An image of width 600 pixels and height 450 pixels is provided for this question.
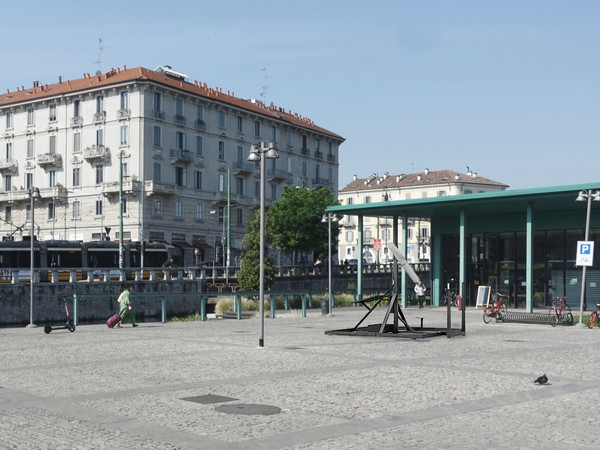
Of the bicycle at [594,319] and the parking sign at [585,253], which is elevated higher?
the parking sign at [585,253]

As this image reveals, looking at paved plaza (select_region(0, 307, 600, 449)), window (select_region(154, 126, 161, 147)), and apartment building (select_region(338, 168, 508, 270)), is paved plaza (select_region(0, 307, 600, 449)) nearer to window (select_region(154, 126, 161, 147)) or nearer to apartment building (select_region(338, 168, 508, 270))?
window (select_region(154, 126, 161, 147))

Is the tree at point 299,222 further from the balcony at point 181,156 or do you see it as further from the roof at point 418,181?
the roof at point 418,181

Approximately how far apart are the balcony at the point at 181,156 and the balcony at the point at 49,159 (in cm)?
1087

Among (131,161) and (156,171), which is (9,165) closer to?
(131,161)

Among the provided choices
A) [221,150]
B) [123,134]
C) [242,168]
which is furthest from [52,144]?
[242,168]

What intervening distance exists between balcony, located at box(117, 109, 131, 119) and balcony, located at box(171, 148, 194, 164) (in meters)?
4.84

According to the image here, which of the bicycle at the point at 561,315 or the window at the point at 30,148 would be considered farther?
the window at the point at 30,148

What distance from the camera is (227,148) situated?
78375 millimetres

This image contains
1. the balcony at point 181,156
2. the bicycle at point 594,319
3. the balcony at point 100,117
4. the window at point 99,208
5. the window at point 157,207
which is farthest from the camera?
the balcony at point 100,117

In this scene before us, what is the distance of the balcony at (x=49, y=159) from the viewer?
73188 millimetres

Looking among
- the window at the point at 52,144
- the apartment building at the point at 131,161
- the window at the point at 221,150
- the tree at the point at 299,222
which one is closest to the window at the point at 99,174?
the apartment building at the point at 131,161

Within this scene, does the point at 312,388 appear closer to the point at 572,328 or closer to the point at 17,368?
the point at 17,368

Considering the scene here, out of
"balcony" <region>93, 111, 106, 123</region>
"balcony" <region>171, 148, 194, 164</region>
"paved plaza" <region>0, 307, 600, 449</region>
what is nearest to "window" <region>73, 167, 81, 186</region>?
"balcony" <region>93, 111, 106, 123</region>

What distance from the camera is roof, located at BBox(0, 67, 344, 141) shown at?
71188 millimetres
